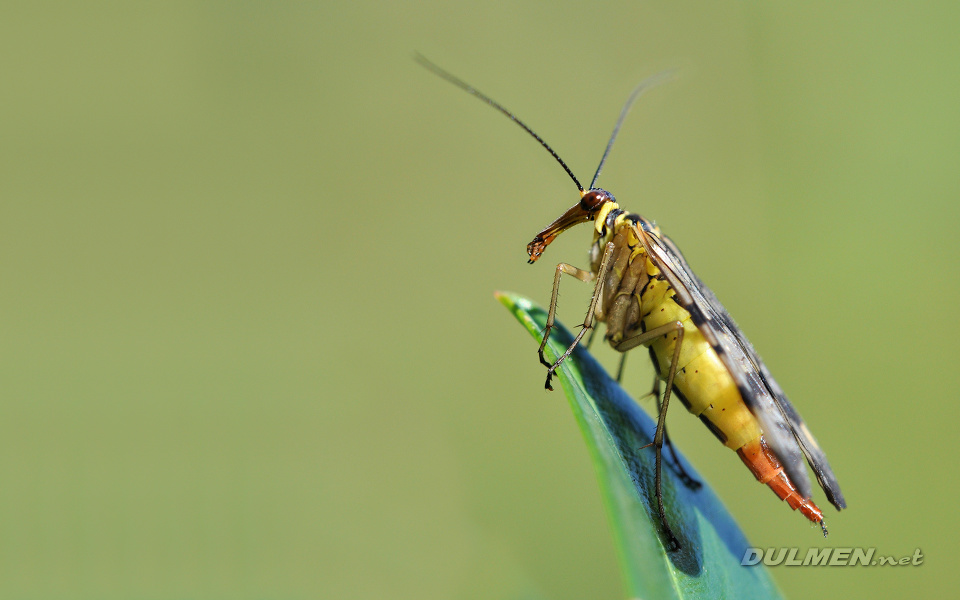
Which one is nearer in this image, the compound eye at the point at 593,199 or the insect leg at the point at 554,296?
the insect leg at the point at 554,296

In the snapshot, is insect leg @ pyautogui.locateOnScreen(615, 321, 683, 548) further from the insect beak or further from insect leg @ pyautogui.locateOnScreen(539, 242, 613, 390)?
the insect beak

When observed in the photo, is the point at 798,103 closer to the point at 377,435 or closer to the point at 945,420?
the point at 945,420

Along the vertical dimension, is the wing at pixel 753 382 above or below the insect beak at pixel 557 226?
below

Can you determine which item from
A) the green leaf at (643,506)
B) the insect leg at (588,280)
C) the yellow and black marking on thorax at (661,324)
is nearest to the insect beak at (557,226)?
the yellow and black marking on thorax at (661,324)

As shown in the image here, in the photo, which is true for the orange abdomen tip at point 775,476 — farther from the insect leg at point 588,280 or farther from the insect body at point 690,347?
the insect leg at point 588,280

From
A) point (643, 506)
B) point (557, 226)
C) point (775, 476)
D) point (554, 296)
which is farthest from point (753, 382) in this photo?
point (557, 226)

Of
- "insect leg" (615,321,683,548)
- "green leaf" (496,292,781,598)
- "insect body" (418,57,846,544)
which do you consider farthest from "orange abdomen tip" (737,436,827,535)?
"insect leg" (615,321,683,548)

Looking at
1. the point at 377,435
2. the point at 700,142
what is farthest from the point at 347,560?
the point at 700,142
